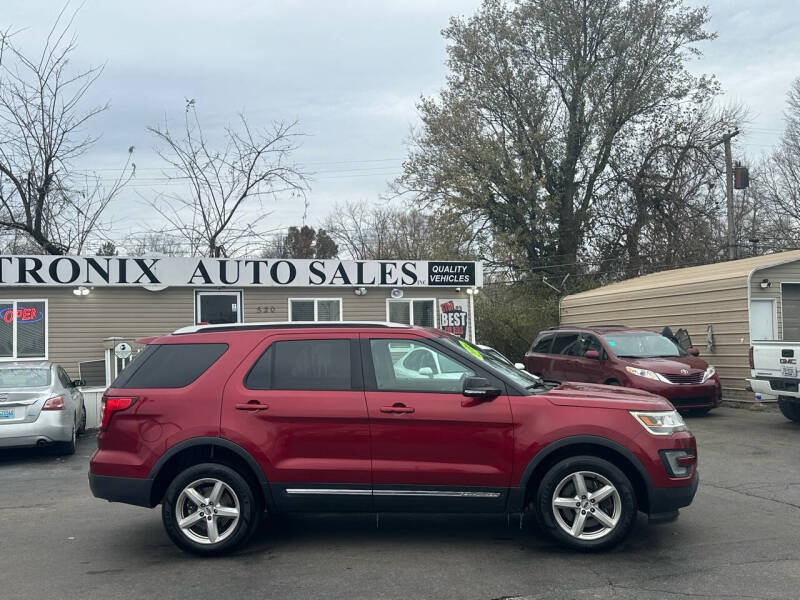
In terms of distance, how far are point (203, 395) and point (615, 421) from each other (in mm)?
3139

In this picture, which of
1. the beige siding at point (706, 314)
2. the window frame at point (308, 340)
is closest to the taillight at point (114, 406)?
the window frame at point (308, 340)

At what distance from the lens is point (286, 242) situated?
52938 millimetres

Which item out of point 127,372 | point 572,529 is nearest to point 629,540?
point 572,529

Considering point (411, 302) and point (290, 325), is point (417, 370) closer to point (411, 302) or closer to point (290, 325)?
point (290, 325)

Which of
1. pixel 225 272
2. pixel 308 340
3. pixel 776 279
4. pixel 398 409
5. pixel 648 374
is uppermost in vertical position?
pixel 225 272

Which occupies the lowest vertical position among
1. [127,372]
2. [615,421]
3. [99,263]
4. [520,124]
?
[615,421]

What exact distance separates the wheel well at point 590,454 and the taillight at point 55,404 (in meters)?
7.66

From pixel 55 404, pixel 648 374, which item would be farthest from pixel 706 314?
pixel 55 404

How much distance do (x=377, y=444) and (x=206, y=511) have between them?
1.41 m

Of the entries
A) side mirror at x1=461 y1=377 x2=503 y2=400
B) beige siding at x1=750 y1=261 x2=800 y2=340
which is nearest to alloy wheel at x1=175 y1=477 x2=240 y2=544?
side mirror at x1=461 y1=377 x2=503 y2=400

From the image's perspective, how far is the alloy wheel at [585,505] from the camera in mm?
5723

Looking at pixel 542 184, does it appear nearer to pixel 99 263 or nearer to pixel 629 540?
pixel 99 263

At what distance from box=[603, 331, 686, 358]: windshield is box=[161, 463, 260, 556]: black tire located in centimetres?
1039

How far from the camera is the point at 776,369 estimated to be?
474 inches
